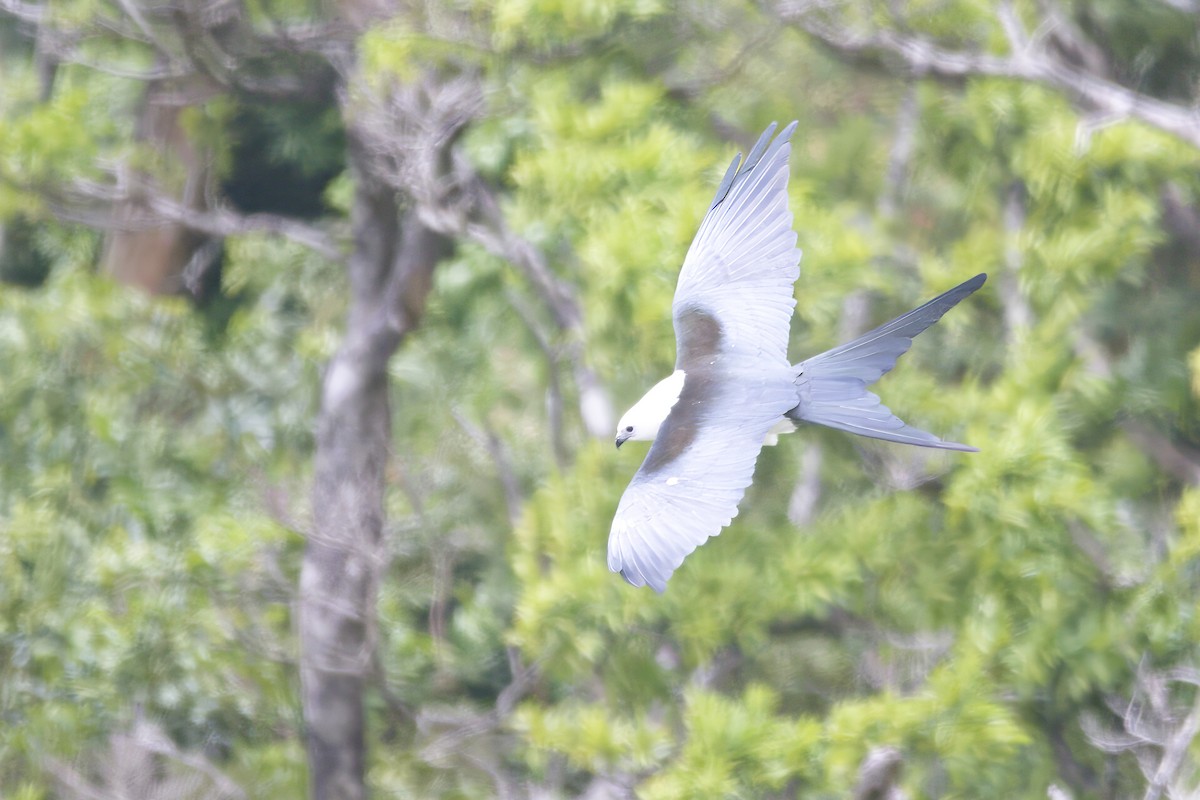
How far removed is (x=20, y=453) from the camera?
7824 millimetres

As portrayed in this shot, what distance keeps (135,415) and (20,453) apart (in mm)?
765

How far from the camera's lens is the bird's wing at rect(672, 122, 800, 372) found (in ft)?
12.1

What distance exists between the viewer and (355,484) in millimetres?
6629

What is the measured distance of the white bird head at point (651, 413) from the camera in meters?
3.52

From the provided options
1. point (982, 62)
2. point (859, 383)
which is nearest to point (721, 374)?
point (859, 383)

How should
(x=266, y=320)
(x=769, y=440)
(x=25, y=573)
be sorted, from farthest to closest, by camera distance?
1. (x=266, y=320)
2. (x=25, y=573)
3. (x=769, y=440)

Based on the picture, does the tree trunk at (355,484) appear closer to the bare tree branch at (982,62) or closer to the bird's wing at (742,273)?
the bare tree branch at (982,62)

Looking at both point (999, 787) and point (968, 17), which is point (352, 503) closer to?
point (999, 787)

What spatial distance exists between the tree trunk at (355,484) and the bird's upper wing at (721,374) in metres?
2.69

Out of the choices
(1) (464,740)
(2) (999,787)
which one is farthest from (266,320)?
(2) (999,787)

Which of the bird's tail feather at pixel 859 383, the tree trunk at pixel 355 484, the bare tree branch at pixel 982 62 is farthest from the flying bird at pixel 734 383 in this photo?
the tree trunk at pixel 355 484

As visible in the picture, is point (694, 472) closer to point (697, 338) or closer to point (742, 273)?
point (697, 338)

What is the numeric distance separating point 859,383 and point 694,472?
469 mm

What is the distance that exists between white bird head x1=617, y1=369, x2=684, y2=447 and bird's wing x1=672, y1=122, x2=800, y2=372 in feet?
0.43
